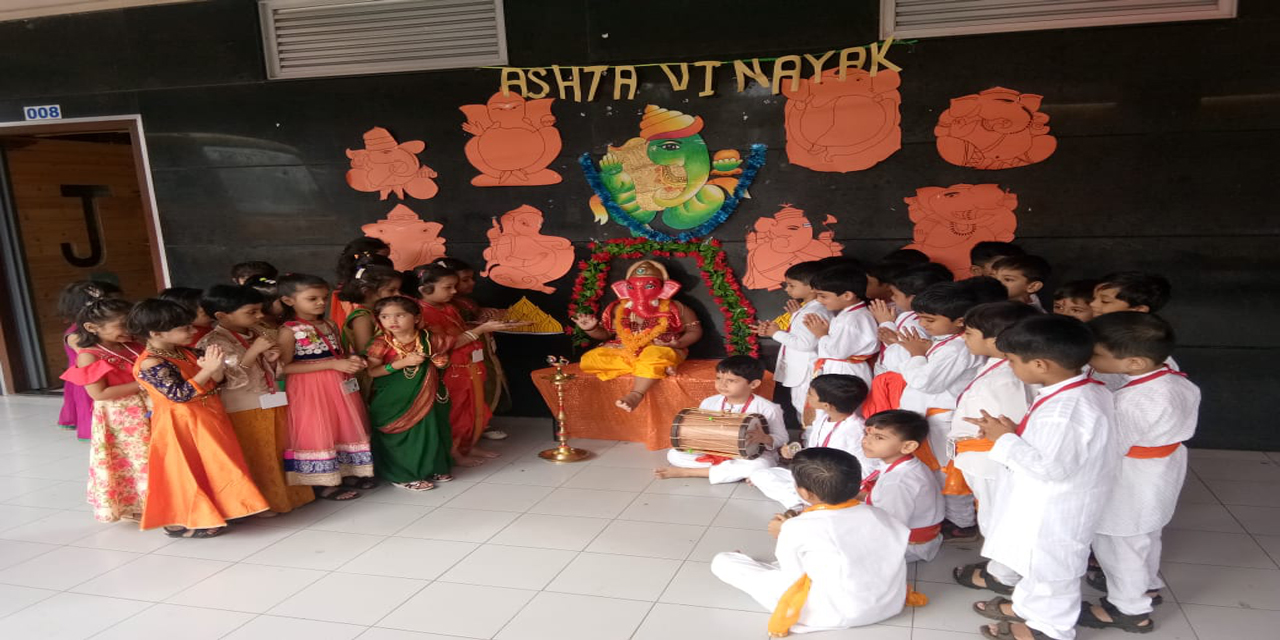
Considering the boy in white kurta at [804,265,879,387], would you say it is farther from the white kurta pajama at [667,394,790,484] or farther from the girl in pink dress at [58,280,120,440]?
the girl in pink dress at [58,280,120,440]

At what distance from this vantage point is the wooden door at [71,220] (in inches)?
278

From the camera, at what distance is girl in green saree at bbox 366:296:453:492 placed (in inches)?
173

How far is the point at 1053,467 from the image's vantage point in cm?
251

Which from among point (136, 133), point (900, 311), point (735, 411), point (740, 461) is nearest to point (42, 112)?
point (136, 133)

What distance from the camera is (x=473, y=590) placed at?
328 cm

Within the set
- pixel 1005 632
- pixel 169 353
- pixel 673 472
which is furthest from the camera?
pixel 673 472

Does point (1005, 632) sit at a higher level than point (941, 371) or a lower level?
lower

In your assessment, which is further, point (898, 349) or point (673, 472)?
point (673, 472)

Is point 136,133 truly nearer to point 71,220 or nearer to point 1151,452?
point 71,220

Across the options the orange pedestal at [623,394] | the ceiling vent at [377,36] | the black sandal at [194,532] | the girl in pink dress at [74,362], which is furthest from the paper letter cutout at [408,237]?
the black sandal at [194,532]

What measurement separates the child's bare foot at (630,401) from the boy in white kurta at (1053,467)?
238 centimetres

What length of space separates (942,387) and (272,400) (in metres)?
3.22

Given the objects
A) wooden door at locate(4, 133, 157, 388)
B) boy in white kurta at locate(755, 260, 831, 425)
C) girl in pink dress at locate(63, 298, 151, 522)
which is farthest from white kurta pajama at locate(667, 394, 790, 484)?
wooden door at locate(4, 133, 157, 388)

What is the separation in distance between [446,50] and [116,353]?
9.58 feet
